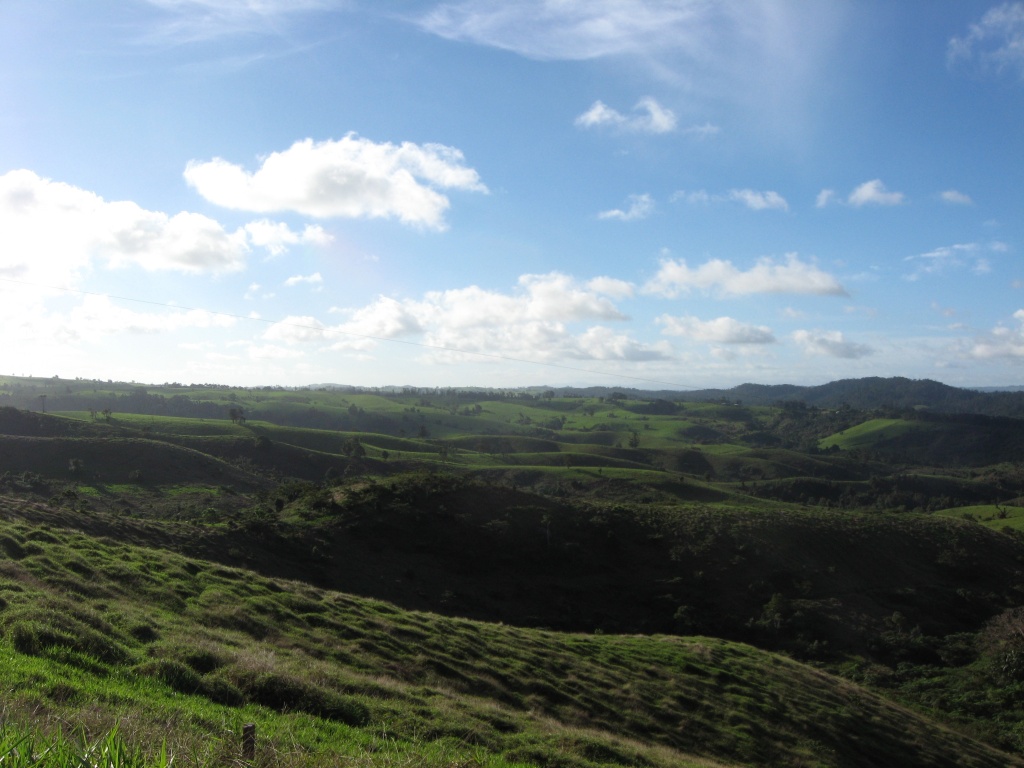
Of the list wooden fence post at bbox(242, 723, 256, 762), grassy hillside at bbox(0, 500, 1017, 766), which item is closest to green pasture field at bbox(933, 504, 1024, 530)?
grassy hillside at bbox(0, 500, 1017, 766)

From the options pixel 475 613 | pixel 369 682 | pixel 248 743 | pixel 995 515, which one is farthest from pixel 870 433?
pixel 248 743

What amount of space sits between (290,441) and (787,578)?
238 ft

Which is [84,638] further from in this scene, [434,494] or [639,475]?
[639,475]

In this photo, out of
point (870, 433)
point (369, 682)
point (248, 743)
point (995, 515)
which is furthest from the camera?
point (870, 433)

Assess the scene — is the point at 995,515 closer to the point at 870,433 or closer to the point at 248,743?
the point at 248,743

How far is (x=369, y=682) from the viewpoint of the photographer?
12.8 m

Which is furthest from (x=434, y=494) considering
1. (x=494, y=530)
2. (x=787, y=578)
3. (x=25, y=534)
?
(x=25, y=534)

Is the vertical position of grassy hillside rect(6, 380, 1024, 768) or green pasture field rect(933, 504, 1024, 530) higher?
grassy hillside rect(6, 380, 1024, 768)

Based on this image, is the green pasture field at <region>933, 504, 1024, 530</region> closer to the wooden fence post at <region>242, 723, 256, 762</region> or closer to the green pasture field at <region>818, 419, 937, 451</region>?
the green pasture field at <region>818, 419, 937, 451</region>

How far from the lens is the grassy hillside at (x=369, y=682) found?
8.26 m

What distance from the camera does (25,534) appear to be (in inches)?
722

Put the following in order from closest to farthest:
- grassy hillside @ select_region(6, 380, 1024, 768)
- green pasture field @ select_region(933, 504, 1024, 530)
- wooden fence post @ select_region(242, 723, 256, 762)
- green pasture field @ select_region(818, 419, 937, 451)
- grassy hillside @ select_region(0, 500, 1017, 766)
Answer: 1. wooden fence post @ select_region(242, 723, 256, 762)
2. grassy hillside @ select_region(0, 500, 1017, 766)
3. grassy hillside @ select_region(6, 380, 1024, 768)
4. green pasture field @ select_region(933, 504, 1024, 530)
5. green pasture field @ select_region(818, 419, 937, 451)

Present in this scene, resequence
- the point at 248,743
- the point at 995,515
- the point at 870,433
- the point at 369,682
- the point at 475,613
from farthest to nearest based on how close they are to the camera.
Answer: the point at 870,433, the point at 995,515, the point at 475,613, the point at 369,682, the point at 248,743

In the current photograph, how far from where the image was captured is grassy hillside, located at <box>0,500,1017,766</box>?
325 inches
